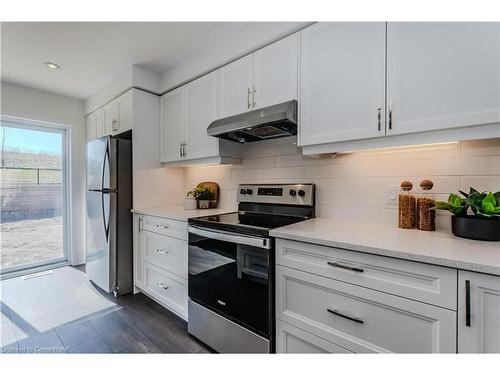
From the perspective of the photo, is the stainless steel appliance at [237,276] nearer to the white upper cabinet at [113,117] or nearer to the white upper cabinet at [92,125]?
the white upper cabinet at [113,117]

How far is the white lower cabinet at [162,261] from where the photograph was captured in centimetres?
197

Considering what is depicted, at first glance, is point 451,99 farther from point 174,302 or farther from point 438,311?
point 174,302

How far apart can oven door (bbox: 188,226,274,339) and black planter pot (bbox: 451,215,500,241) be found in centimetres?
93

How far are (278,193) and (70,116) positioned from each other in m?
3.26

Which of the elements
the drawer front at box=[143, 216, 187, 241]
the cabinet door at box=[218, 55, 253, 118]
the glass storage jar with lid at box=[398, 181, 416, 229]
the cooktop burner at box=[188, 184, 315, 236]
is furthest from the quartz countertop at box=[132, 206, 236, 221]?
the glass storage jar with lid at box=[398, 181, 416, 229]

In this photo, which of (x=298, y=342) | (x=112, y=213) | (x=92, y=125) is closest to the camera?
(x=298, y=342)

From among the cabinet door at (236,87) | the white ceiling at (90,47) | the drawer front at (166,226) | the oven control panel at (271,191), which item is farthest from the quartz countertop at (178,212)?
the white ceiling at (90,47)

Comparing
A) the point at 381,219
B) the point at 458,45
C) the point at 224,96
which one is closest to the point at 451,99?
the point at 458,45

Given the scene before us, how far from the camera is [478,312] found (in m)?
0.84

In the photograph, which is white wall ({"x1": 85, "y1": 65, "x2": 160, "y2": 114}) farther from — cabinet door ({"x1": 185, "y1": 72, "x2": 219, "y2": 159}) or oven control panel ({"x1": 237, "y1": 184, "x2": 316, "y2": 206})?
oven control panel ({"x1": 237, "y1": 184, "x2": 316, "y2": 206})

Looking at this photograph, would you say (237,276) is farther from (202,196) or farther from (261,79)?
(261,79)

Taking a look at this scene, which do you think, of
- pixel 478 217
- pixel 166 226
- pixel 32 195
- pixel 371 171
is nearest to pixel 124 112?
pixel 166 226

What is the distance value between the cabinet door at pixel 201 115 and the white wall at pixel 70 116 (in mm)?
2125

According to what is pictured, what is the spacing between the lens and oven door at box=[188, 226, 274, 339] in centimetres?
137
